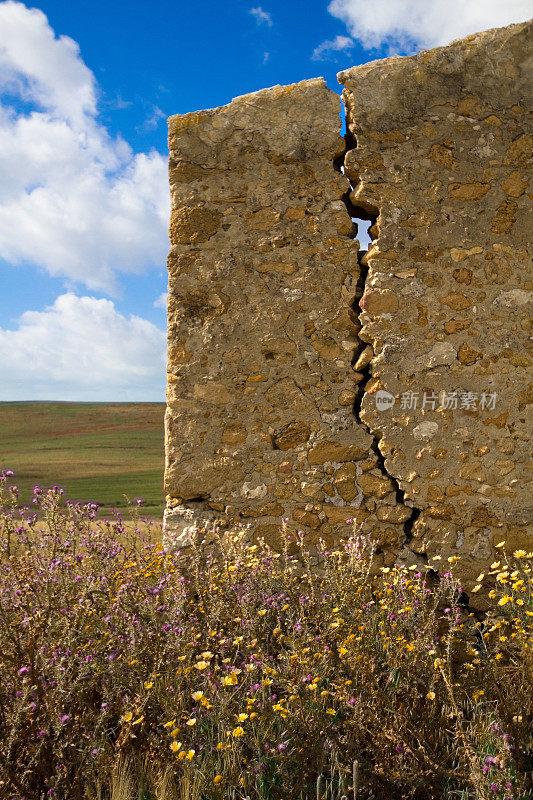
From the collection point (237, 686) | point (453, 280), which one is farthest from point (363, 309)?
point (237, 686)

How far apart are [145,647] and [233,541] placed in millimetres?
986

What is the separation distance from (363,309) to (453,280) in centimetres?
61

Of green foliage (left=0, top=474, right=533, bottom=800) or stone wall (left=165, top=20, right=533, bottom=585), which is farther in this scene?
stone wall (left=165, top=20, right=533, bottom=585)

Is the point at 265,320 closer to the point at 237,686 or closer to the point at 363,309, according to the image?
the point at 363,309

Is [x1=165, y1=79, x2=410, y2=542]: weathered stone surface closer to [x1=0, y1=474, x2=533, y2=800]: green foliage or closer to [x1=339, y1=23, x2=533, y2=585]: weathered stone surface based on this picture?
[x1=339, y1=23, x2=533, y2=585]: weathered stone surface

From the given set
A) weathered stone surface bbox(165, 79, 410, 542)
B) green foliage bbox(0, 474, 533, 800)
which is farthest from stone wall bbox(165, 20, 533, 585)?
green foliage bbox(0, 474, 533, 800)

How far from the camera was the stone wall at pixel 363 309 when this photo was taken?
3.52 meters

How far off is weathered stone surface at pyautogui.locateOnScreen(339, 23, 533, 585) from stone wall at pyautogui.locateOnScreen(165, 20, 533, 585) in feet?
0.03

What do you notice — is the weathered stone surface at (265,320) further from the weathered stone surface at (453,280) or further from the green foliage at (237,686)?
the green foliage at (237,686)

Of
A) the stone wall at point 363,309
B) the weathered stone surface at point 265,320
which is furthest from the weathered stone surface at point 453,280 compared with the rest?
the weathered stone surface at point 265,320

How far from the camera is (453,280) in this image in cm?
357

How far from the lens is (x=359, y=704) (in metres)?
2.10

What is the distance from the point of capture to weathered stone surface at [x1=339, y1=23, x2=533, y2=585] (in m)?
3.51

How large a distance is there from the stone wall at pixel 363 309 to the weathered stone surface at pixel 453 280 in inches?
0.4
